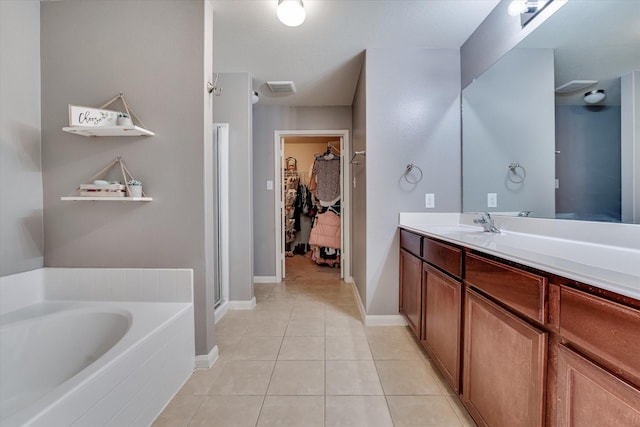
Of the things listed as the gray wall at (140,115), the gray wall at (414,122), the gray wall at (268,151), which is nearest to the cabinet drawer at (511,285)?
the gray wall at (414,122)

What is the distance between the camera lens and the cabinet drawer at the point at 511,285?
0.84 m

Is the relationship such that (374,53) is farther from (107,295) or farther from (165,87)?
(107,295)

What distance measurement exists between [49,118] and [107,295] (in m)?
1.20

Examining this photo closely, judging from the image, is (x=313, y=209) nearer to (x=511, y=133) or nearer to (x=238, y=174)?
(x=238, y=174)

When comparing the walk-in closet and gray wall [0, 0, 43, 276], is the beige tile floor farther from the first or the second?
the walk-in closet

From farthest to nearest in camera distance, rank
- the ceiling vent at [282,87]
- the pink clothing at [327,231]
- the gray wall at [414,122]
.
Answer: the pink clothing at [327,231] → the ceiling vent at [282,87] → the gray wall at [414,122]

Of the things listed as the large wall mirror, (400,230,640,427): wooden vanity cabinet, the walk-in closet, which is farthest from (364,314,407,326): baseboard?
the walk-in closet

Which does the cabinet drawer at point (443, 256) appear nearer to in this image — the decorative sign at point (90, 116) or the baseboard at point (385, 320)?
the baseboard at point (385, 320)

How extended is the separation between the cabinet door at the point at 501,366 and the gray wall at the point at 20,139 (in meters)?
2.55

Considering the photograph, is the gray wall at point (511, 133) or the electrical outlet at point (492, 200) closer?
the gray wall at point (511, 133)

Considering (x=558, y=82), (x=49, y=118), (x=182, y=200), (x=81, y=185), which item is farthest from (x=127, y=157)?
(x=558, y=82)

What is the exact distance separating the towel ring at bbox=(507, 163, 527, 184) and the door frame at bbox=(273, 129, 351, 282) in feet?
6.43

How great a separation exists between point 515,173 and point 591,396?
1.40 meters

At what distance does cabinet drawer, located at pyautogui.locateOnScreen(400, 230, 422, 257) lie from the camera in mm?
1886
